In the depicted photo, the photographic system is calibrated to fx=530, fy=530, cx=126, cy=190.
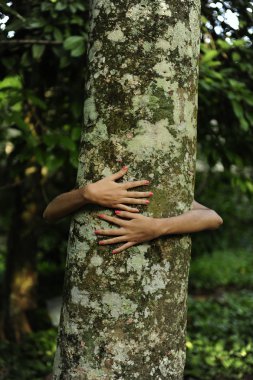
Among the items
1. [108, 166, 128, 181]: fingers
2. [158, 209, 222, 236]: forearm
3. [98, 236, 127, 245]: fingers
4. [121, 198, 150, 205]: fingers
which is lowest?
[98, 236, 127, 245]: fingers

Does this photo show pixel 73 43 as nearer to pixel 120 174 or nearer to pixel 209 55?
pixel 209 55

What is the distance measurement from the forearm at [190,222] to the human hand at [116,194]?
0.12 metres

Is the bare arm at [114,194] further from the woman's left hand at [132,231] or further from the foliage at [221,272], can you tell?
the foliage at [221,272]

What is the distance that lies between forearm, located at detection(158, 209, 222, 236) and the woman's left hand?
1.3 inches

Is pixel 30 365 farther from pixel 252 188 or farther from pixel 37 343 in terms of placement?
pixel 252 188

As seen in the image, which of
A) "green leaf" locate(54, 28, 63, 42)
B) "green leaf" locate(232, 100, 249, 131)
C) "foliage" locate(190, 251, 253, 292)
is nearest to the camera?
"green leaf" locate(54, 28, 63, 42)

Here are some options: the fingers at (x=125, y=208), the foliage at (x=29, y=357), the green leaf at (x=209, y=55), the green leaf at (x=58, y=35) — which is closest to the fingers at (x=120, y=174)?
the fingers at (x=125, y=208)

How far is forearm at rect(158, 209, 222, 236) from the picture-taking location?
201cm

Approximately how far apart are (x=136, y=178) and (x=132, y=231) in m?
0.20

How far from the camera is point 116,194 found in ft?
6.49

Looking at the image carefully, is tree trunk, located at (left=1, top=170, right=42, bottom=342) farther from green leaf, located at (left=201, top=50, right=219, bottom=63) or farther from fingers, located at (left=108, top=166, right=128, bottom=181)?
fingers, located at (left=108, top=166, right=128, bottom=181)

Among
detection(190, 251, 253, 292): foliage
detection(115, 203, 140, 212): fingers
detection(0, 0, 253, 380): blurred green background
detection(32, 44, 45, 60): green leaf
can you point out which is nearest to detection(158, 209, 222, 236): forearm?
detection(115, 203, 140, 212): fingers

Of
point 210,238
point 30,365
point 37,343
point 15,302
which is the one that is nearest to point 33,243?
point 15,302

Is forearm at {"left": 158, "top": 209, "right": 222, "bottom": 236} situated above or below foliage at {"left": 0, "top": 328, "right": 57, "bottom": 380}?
above
